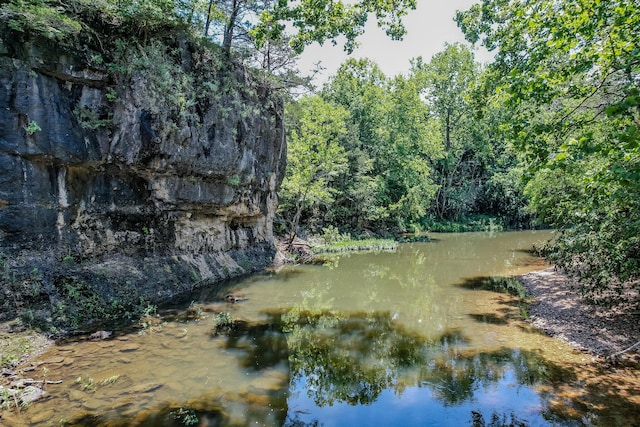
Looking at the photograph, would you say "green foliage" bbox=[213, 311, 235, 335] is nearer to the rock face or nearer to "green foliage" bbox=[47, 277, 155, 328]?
"green foliage" bbox=[47, 277, 155, 328]

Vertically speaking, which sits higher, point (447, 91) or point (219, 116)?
point (447, 91)

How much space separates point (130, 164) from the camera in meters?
12.2

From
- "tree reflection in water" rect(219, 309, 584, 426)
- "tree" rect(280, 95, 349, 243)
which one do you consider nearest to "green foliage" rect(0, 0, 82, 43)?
"tree reflection in water" rect(219, 309, 584, 426)

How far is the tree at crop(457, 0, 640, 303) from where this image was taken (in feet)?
18.4

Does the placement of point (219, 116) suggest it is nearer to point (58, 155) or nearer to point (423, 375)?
point (58, 155)

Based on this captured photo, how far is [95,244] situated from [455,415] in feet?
35.2

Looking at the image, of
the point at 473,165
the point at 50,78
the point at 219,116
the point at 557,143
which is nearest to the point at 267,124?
the point at 219,116

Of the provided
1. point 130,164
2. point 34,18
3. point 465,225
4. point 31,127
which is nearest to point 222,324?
point 130,164

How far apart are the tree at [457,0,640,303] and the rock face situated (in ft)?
35.1

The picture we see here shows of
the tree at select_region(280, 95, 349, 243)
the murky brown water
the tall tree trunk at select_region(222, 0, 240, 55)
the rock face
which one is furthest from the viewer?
the tree at select_region(280, 95, 349, 243)

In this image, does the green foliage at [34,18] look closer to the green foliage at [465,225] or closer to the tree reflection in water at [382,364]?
the tree reflection in water at [382,364]

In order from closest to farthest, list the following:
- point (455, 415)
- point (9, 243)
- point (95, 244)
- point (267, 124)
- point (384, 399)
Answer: point (455, 415) → point (384, 399) → point (9, 243) → point (95, 244) → point (267, 124)

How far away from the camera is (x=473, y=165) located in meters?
43.1

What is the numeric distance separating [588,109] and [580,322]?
5404 millimetres
